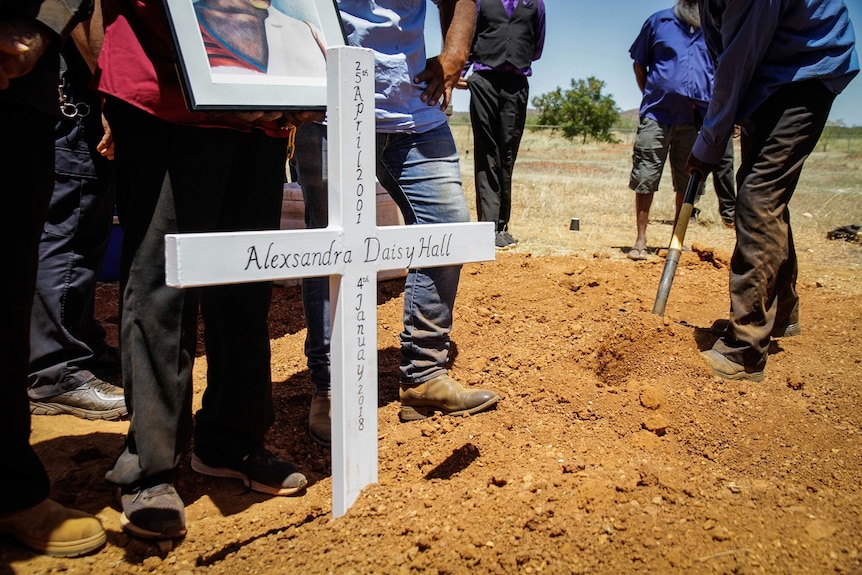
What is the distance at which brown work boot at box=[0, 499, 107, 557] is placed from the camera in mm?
1827

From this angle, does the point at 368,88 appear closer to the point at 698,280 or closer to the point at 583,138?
the point at 698,280

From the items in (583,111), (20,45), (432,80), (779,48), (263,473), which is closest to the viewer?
(20,45)

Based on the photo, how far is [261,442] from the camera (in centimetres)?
232

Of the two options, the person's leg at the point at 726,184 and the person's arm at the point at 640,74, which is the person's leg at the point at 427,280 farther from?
the person's leg at the point at 726,184

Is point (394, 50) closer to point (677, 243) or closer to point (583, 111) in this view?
point (677, 243)

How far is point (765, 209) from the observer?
9.89 feet

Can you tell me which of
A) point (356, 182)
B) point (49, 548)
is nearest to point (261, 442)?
point (49, 548)

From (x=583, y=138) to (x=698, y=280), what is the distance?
137 ft

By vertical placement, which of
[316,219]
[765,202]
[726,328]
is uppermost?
[765,202]

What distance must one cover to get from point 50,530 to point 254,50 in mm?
1409

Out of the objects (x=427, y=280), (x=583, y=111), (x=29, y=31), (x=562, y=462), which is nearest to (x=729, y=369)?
(x=562, y=462)

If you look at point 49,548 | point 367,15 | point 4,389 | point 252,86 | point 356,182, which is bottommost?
point 49,548

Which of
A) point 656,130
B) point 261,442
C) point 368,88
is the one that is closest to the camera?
point 368,88

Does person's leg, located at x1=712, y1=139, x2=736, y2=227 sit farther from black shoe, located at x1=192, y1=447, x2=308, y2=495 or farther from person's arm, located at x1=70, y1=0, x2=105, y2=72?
person's arm, located at x1=70, y1=0, x2=105, y2=72
